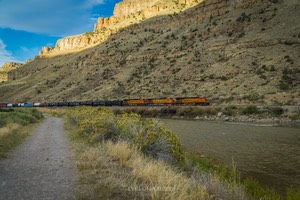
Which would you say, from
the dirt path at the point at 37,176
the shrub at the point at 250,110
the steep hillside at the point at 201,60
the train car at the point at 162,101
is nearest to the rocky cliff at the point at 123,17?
the steep hillside at the point at 201,60

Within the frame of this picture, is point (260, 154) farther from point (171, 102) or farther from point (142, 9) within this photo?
point (142, 9)

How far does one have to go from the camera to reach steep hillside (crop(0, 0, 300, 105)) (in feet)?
129

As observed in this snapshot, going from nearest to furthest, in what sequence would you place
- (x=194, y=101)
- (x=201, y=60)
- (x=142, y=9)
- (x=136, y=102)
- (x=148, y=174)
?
(x=148, y=174)
(x=194, y=101)
(x=136, y=102)
(x=201, y=60)
(x=142, y=9)

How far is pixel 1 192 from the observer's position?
5156 millimetres

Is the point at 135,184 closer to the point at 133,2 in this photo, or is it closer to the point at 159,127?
the point at 159,127

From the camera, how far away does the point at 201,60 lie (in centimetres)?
5528

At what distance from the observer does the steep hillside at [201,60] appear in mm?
39444

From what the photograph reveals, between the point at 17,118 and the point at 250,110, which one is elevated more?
the point at 17,118

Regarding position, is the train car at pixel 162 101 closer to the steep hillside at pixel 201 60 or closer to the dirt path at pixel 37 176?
the steep hillside at pixel 201 60

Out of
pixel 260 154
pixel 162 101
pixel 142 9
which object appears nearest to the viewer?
pixel 260 154

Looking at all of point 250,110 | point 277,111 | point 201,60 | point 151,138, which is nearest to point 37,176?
point 151,138

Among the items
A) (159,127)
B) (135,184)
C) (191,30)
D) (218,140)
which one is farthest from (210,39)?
(135,184)

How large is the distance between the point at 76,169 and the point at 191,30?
68772 millimetres

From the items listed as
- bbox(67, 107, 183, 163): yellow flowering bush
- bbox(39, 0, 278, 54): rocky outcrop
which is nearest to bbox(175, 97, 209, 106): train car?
bbox(67, 107, 183, 163): yellow flowering bush
